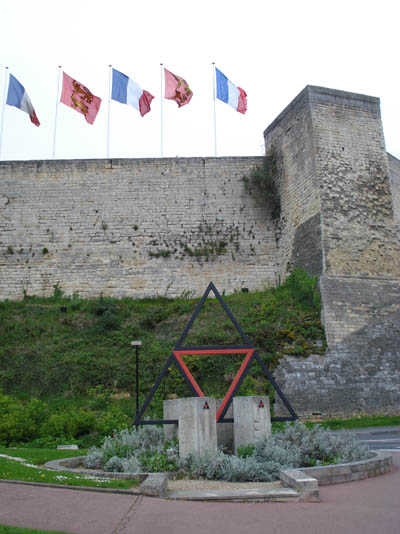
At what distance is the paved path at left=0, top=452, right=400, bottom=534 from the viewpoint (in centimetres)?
423

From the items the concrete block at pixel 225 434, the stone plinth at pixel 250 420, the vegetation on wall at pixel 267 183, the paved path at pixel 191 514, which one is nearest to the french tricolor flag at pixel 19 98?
the vegetation on wall at pixel 267 183

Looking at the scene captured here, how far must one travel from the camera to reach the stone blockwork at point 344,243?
1497cm

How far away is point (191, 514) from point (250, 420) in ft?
11.3

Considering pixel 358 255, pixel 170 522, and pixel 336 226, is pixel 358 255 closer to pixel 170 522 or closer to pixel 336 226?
pixel 336 226

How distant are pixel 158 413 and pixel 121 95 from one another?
1401 cm

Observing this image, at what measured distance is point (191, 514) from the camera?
475cm

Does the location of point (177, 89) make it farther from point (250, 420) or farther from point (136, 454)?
point (136, 454)

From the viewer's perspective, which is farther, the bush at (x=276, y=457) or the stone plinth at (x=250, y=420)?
the stone plinth at (x=250, y=420)

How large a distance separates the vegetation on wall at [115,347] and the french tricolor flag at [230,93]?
8118 mm

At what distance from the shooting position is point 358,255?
59.5 feet

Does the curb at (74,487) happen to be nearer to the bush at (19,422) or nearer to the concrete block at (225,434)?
the concrete block at (225,434)

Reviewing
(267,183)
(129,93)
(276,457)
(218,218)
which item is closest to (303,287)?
(218,218)

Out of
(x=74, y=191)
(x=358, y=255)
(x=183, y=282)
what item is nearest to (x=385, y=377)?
(x=358, y=255)

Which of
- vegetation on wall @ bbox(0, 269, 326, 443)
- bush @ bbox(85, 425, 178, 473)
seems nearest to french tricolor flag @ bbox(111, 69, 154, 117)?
vegetation on wall @ bbox(0, 269, 326, 443)
